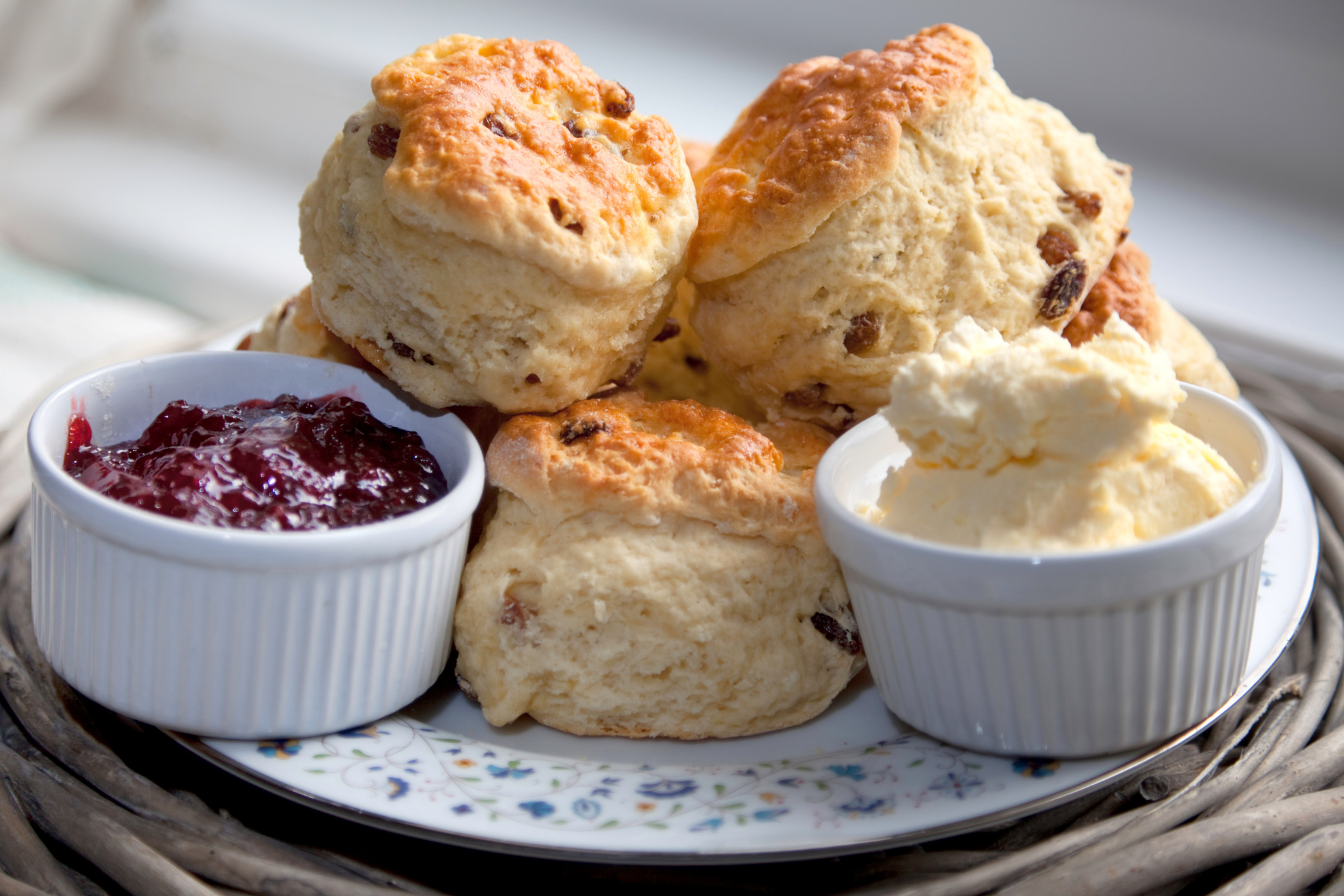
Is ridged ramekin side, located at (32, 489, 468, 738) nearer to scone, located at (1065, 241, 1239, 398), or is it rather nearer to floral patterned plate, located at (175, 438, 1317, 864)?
floral patterned plate, located at (175, 438, 1317, 864)

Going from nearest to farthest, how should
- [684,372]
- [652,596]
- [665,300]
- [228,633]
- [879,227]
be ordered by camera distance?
[228,633], [652,596], [879,227], [665,300], [684,372]

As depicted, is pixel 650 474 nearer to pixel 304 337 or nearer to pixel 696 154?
pixel 304 337

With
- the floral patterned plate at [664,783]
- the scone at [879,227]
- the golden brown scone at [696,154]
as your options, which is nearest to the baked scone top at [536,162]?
the scone at [879,227]

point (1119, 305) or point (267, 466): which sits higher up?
point (1119, 305)

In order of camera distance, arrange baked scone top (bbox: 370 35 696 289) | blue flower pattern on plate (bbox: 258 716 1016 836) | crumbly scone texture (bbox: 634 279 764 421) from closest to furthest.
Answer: blue flower pattern on plate (bbox: 258 716 1016 836), baked scone top (bbox: 370 35 696 289), crumbly scone texture (bbox: 634 279 764 421)

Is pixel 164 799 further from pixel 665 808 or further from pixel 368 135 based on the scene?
pixel 368 135

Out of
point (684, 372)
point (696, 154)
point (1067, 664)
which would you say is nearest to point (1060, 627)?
point (1067, 664)

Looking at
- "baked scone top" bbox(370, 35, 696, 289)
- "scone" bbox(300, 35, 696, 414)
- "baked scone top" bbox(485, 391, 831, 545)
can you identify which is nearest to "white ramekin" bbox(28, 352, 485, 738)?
"baked scone top" bbox(485, 391, 831, 545)

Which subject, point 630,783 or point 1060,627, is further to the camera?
point 630,783
